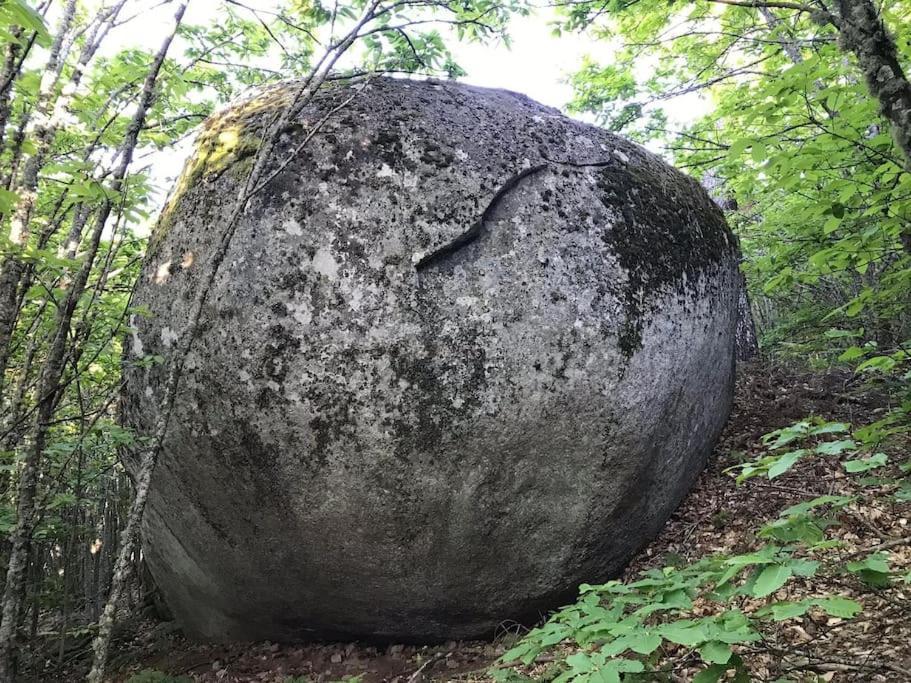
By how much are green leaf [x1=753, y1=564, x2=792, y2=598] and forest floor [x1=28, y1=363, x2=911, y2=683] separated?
1042 millimetres

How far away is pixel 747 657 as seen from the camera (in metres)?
2.76

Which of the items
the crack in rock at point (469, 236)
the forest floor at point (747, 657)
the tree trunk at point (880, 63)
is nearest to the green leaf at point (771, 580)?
the forest floor at point (747, 657)

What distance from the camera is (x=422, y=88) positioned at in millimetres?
4648

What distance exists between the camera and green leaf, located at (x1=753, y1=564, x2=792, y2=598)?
5.34ft

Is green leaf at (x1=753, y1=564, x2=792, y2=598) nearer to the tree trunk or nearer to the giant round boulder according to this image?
the tree trunk

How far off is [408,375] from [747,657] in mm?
2433

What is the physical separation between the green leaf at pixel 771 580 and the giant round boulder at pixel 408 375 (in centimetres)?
225

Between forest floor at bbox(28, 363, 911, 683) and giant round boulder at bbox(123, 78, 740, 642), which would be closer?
forest floor at bbox(28, 363, 911, 683)

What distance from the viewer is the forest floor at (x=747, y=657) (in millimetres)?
2740

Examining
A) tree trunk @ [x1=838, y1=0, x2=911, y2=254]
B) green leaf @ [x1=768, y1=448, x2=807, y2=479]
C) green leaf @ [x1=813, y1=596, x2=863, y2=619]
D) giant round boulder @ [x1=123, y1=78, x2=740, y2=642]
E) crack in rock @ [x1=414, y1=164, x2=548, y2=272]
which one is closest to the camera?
green leaf @ [x1=813, y1=596, x2=863, y2=619]

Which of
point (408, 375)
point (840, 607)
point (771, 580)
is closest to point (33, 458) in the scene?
point (408, 375)

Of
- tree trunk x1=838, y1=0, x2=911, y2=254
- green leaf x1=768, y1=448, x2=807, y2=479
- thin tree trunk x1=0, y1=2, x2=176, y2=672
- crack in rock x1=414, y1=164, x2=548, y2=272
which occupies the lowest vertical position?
thin tree trunk x1=0, y1=2, x2=176, y2=672

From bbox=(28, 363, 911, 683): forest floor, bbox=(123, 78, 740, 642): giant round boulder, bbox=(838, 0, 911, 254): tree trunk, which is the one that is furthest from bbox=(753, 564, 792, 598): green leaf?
bbox=(123, 78, 740, 642): giant round boulder

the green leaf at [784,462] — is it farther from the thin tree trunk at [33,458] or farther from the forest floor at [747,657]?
the thin tree trunk at [33,458]
